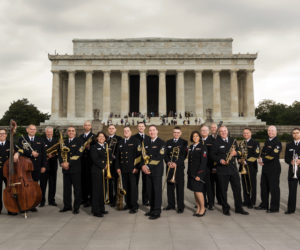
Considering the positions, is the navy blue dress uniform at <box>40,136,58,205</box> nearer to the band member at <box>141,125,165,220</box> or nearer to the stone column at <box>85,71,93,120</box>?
the band member at <box>141,125,165,220</box>

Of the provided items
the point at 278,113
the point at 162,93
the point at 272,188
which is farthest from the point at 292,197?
the point at 278,113

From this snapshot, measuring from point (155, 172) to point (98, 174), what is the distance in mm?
2001

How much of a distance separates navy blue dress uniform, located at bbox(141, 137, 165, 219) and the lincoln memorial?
154 feet

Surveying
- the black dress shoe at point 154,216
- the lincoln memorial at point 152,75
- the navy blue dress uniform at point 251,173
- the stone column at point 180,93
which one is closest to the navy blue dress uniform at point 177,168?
the black dress shoe at point 154,216

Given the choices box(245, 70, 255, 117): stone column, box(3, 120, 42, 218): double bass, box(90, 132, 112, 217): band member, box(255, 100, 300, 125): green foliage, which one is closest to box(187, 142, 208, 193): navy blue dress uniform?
box(90, 132, 112, 217): band member

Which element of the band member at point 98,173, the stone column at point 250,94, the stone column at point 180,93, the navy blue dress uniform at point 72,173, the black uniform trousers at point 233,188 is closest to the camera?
the band member at point 98,173

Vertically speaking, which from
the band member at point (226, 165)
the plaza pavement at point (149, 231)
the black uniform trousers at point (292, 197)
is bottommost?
the plaza pavement at point (149, 231)

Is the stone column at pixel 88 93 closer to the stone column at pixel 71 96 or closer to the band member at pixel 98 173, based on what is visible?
the stone column at pixel 71 96

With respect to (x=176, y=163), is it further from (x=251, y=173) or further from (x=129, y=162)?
(x=251, y=173)

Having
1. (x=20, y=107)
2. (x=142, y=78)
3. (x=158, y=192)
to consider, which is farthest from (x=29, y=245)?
(x=20, y=107)

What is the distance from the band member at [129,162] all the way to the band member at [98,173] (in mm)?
712

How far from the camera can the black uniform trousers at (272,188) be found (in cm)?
1066

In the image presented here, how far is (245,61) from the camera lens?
59.3 meters

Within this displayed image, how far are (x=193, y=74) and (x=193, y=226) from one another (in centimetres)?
5657
